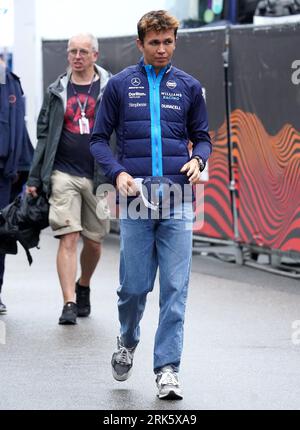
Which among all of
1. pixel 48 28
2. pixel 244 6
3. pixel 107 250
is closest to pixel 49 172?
pixel 107 250

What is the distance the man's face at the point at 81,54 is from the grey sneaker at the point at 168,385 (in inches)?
129

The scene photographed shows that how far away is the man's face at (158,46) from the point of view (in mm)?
7055

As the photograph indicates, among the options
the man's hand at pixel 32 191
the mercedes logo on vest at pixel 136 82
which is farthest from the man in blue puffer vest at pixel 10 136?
the mercedes logo on vest at pixel 136 82

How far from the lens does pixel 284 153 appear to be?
12.0 meters

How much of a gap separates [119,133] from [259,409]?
5.54 ft

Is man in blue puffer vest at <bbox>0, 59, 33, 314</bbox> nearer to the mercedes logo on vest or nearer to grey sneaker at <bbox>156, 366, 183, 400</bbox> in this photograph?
the mercedes logo on vest

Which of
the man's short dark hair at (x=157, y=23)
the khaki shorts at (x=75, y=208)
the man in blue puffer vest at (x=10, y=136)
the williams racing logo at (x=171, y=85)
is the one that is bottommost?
the khaki shorts at (x=75, y=208)

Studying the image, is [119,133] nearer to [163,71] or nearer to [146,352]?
[163,71]

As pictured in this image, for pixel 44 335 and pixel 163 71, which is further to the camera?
pixel 44 335

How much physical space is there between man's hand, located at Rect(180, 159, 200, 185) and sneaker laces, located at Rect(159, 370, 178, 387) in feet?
3.43

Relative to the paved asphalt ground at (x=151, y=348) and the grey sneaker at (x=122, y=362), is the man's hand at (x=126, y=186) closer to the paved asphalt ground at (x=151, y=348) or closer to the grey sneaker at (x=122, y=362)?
the grey sneaker at (x=122, y=362)

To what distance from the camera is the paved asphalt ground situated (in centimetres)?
713

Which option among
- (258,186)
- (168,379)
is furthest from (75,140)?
(258,186)

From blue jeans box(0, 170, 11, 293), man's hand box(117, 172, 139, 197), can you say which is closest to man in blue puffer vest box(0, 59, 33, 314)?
blue jeans box(0, 170, 11, 293)
